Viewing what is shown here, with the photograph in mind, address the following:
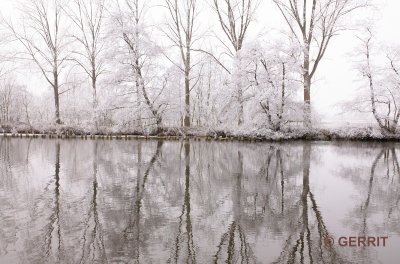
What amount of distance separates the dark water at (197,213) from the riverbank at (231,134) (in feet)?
41.1

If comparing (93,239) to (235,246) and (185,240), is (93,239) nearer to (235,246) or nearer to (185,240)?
(185,240)

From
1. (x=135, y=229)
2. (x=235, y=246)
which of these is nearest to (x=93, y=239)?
(x=135, y=229)

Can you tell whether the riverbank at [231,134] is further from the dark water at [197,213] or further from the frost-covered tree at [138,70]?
the dark water at [197,213]

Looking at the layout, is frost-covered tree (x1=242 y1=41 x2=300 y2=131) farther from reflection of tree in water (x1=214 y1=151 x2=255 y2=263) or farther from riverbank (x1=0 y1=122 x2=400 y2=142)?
reflection of tree in water (x1=214 y1=151 x2=255 y2=263)

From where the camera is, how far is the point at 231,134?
2806 centimetres

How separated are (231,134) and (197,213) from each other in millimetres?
20575

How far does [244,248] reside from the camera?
570cm

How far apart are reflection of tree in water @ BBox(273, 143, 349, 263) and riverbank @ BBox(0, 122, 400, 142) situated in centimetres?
1853

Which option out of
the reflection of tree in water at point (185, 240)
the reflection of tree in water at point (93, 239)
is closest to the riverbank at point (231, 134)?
the reflection of tree in water at point (185, 240)

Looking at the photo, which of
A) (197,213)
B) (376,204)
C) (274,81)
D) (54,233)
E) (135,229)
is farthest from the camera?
(274,81)

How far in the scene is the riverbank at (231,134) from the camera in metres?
27.0

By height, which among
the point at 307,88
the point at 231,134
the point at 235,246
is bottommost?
the point at 235,246

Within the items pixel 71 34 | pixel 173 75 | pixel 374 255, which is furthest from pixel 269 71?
pixel 374 255

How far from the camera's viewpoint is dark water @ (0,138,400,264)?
5.54 meters
